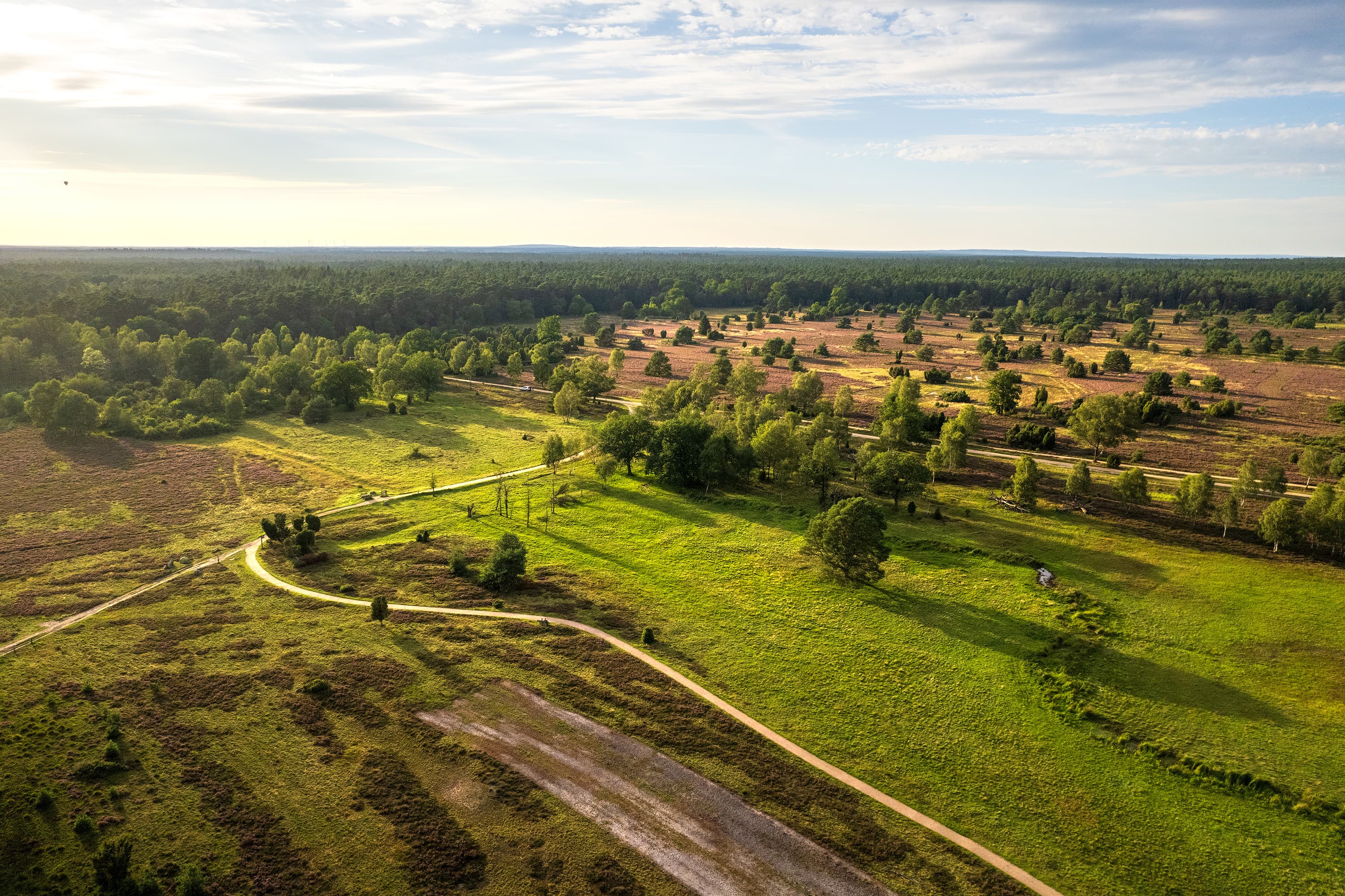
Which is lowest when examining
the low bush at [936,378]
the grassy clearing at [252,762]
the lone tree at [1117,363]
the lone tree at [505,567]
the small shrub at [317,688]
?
the grassy clearing at [252,762]

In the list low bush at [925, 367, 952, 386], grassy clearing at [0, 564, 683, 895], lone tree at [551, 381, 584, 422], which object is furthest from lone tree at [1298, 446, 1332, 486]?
lone tree at [551, 381, 584, 422]

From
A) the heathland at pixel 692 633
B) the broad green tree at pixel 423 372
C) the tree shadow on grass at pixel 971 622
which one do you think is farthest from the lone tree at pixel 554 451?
the broad green tree at pixel 423 372

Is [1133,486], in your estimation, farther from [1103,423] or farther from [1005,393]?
[1005,393]

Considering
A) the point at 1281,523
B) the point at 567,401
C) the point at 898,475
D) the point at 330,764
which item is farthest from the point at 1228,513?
the point at 567,401

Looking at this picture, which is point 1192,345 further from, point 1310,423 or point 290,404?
point 290,404

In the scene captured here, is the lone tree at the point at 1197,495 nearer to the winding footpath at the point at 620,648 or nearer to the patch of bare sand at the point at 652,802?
the winding footpath at the point at 620,648

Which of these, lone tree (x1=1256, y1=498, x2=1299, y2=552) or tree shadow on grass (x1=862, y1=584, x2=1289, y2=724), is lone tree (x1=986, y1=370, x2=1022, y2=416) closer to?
lone tree (x1=1256, y1=498, x2=1299, y2=552)
